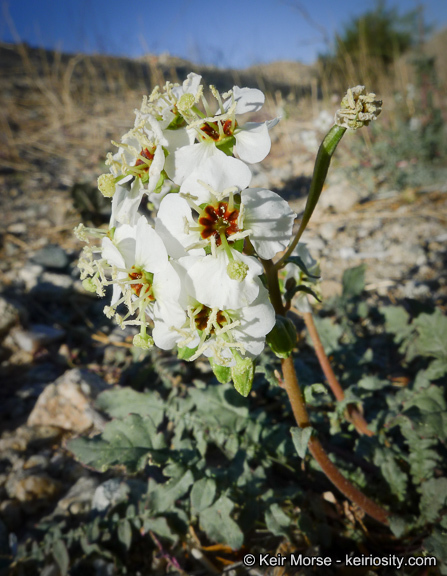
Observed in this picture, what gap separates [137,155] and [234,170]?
1.00 feet

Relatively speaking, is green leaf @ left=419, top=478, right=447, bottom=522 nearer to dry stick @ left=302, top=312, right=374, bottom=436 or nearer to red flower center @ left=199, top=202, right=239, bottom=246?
dry stick @ left=302, top=312, right=374, bottom=436

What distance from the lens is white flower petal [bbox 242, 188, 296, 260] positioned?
1.11 m

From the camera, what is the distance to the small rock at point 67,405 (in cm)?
272

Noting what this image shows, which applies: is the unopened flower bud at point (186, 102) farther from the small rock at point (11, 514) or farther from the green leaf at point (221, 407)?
the small rock at point (11, 514)

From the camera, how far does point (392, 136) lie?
582 cm

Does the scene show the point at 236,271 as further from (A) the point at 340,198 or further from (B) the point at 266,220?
(A) the point at 340,198

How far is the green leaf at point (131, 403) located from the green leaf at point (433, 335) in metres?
1.51

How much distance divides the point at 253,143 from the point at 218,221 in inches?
10.5

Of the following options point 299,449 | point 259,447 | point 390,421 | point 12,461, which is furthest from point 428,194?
point 12,461

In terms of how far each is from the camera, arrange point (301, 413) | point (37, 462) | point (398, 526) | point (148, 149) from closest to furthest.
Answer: point (148, 149) < point (301, 413) < point (398, 526) < point (37, 462)

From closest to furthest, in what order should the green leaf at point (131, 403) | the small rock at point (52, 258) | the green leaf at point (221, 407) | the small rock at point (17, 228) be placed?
the green leaf at point (221, 407) < the green leaf at point (131, 403) < the small rock at point (52, 258) < the small rock at point (17, 228)

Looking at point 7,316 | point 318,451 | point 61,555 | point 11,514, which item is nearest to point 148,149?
point 318,451

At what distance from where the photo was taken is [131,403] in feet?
7.38

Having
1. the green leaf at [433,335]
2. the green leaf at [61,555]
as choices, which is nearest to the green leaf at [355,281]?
the green leaf at [433,335]
